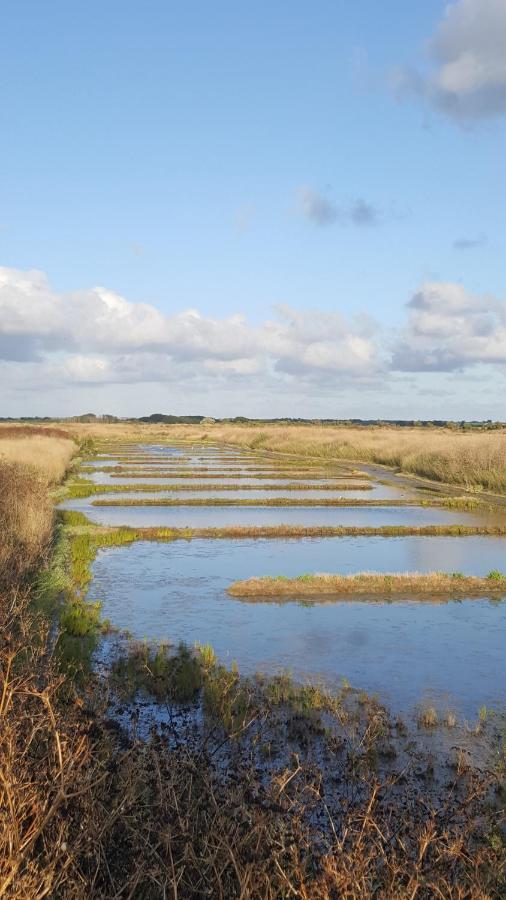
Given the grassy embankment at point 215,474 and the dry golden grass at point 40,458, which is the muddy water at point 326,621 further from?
the grassy embankment at point 215,474

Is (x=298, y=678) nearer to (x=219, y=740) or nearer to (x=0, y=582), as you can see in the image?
(x=219, y=740)

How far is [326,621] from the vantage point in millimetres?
14273

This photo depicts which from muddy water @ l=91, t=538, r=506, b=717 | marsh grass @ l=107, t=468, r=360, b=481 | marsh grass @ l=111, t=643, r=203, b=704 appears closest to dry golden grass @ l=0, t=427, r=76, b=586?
muddy water @ l=91, t=538, r=506, b=717

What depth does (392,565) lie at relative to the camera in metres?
19.8

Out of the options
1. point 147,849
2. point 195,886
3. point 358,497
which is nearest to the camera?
point 195,886

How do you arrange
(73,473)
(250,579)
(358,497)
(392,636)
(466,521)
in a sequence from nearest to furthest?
1. (392,636)
2. (250,579)
3. (466,521)
4. (358,497)
5. (73,473)

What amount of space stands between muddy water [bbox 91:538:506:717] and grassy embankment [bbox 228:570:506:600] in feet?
2.09

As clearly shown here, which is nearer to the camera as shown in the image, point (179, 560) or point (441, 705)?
point (441, 705)

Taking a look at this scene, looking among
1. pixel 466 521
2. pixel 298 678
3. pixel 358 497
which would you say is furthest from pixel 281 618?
pixel 358 497

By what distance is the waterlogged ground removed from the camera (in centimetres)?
1112

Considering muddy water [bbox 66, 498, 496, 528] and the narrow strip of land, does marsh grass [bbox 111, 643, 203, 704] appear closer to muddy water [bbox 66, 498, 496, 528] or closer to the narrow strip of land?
muddy water [bbox 66, 498, 496, 528]

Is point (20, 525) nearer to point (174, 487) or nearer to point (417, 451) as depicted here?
point (174, 487)

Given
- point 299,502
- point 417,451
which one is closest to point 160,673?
point 299,502

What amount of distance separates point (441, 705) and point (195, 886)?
20.5ft
